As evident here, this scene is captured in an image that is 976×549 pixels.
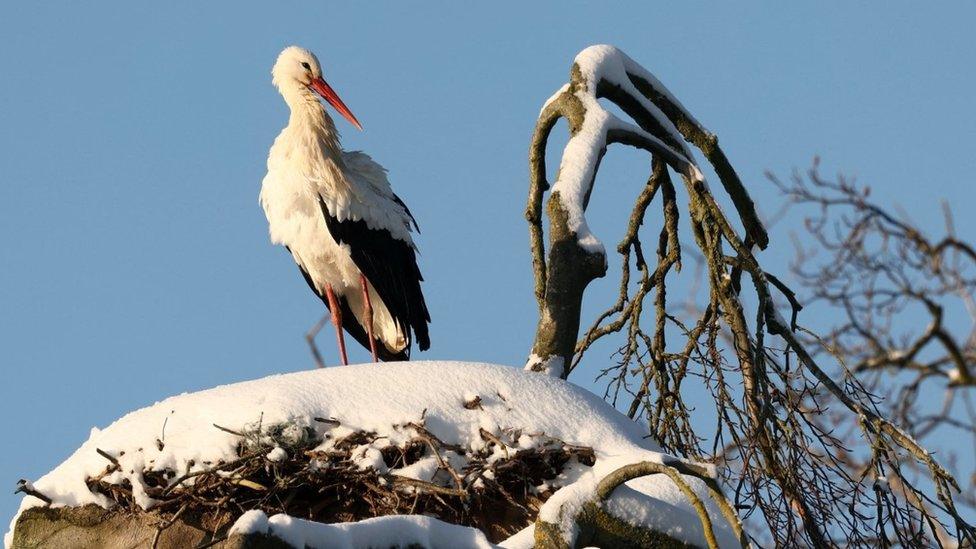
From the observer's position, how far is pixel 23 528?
204 inches

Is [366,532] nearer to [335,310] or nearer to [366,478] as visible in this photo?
[366,478]

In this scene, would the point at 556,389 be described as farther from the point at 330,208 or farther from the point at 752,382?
the point at 330,208

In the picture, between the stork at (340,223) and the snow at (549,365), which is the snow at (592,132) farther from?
the stork at (340,223)

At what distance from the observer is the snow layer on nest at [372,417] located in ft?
16.5

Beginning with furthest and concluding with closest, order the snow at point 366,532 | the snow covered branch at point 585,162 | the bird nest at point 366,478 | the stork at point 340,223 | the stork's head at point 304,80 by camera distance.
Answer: the stork's head at point 304,80
the stork at point 340,223
the snow covered branch at point 585,162
the bird nest at point 366,478
the snow at point 366,532

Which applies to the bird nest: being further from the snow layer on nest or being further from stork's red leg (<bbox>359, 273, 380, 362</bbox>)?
stork's red leg (<bbox>359, 273, 380, 362</bbox>)

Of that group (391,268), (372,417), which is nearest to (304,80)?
(391,268)

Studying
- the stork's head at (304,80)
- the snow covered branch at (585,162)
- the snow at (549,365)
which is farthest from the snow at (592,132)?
the stork's head at (304,80)

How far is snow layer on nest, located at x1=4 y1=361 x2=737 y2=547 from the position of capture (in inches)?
198

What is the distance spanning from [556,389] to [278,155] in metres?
4.24

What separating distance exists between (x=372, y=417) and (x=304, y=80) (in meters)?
4.95

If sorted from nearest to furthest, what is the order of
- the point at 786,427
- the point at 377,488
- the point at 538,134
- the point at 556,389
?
the point at 377,488 < the point at 556,389 < the point at 786,427 < the point at 538,134

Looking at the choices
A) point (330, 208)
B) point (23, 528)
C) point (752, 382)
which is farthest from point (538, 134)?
point (23, 528)

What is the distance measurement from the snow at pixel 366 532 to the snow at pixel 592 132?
77.4 inches
